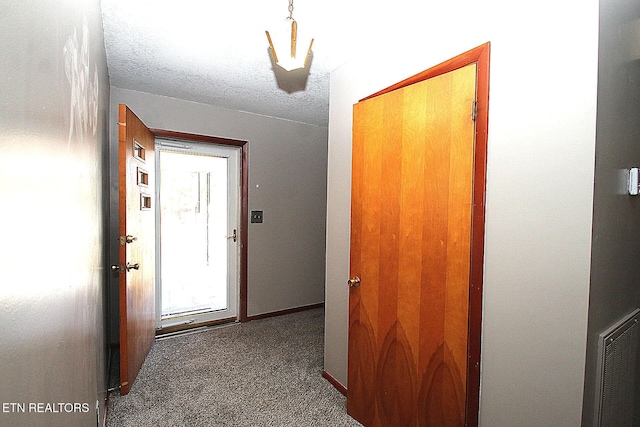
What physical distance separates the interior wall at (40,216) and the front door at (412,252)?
55.1 inches

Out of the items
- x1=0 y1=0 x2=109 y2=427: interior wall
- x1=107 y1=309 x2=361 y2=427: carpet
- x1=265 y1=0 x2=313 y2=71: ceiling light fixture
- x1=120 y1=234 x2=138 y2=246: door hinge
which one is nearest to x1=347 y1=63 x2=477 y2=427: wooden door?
x1=107 y1=309 x2=361 y2=427: carpet

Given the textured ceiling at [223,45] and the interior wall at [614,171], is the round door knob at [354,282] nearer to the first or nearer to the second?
the interior wall at [614,171]

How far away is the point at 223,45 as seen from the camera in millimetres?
2078

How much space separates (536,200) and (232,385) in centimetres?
234

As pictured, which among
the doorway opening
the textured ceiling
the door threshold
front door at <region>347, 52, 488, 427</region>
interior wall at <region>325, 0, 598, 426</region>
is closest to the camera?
interior wall at <region>325, 0, 598, 426</region>

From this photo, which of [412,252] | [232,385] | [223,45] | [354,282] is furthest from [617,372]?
[223,45]

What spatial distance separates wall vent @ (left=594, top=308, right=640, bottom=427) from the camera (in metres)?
1.16

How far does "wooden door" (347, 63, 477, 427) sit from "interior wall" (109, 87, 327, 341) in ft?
6.35

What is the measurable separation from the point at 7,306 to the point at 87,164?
0.99 metres

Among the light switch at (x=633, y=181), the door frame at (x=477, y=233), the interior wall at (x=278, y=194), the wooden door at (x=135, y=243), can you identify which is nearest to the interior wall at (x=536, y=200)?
the door frame at (x=477, y=233)

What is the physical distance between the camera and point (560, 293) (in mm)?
1150

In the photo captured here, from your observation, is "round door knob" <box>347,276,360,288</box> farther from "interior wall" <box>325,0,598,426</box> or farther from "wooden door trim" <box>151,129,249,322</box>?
"wooden door trim" <box>151,129,249,322</box>

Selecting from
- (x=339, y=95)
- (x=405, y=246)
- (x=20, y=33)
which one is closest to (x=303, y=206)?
(x=339, y=95)

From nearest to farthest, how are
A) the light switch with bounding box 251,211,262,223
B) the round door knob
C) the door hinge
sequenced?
1. the round door knob
2. the door hinge
3. the light switch with bounding box 251,211,262,223
